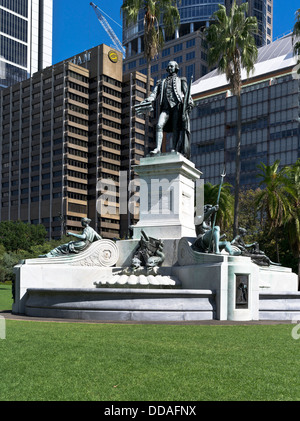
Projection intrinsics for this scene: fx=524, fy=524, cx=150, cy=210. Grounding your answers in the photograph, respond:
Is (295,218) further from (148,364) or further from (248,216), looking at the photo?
(148,364)

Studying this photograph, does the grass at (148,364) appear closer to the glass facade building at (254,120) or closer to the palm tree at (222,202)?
the palm tree at (222,202)

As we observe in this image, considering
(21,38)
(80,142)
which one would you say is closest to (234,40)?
(80,142)

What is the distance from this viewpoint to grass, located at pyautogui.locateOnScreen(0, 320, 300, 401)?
5.51 m

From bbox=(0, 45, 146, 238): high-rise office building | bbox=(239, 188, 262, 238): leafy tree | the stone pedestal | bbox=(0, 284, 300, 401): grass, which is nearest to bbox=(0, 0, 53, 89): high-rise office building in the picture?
bbox=(0, 45, 146, 238): high-rise office building

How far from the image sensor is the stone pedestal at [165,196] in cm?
1645

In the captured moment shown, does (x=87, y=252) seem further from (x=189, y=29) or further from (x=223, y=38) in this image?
(x=189, y=29)

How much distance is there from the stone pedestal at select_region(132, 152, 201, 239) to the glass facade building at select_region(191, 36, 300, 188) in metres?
96.7

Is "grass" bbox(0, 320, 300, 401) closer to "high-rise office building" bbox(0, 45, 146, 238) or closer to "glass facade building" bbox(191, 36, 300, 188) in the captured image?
"glass facade building" bbox(191, 36, 300, 188)

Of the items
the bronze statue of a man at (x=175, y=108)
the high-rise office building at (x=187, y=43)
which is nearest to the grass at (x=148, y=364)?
the bronze statue of a man at (x=175, y=108)

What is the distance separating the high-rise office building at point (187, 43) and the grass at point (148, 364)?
15816 centimetres

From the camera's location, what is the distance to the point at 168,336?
31.3 feet

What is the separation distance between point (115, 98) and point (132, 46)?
70190 millimetres

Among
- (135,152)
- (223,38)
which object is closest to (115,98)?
(135,152)

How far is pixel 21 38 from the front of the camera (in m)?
190
